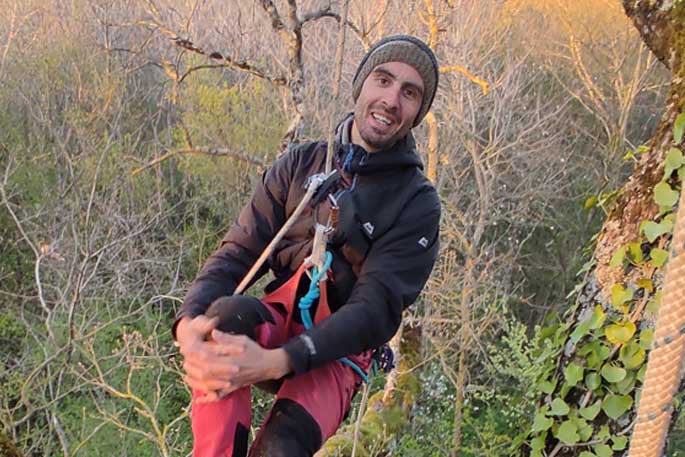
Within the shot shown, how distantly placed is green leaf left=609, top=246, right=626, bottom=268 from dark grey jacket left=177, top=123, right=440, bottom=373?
1.41ft

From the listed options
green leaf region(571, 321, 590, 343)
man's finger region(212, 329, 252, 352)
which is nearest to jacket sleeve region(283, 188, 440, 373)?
man's finger region(212, 329, 252, 352)

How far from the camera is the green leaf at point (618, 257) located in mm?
1642

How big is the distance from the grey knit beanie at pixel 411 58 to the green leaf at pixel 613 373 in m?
0.78

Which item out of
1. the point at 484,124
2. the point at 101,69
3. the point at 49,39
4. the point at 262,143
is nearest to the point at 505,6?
the point at 484,124

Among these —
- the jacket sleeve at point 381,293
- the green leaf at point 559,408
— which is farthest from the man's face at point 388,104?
the green leaf at point 559,408

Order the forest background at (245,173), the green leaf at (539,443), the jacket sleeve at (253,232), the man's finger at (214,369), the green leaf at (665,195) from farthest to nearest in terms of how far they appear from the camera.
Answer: the forest background at (245,173) < the green leaf at (539,443) < the jacket sleeve at (253,232) < the green leaf at (665,195) < the man's finger at (214,369)

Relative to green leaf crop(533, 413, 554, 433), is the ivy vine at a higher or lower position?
higher

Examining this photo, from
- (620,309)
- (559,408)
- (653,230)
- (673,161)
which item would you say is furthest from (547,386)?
(673,161)

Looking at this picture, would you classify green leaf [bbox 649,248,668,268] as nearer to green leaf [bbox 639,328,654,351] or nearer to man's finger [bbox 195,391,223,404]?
green leaf [bbox 639,328,654,351]

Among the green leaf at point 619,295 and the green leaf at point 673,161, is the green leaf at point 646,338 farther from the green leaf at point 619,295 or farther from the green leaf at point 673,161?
the green leaf at point 673,161

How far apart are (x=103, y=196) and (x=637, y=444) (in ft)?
20.0

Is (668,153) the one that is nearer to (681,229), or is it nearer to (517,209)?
(681,229)

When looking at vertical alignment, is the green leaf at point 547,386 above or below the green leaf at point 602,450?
above

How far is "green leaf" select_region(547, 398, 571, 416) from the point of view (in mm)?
1698
